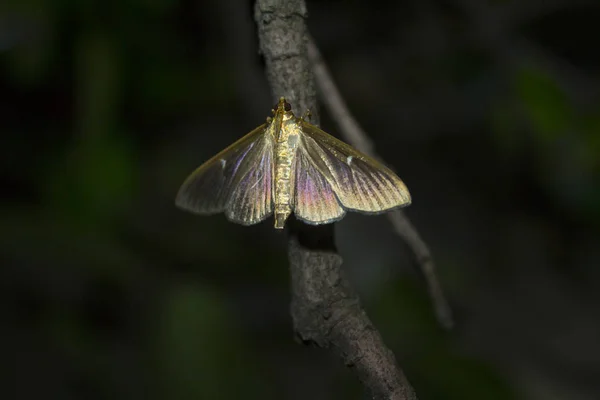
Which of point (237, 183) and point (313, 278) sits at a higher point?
point (237, 183)

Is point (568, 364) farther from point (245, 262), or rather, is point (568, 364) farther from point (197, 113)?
point (197, 113)

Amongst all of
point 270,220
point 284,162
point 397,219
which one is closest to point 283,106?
point 284,162

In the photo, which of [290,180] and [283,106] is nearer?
[283,106]

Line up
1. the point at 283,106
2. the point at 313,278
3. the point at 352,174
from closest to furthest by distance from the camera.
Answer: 1. the point at 313,278
2. the point at 283,106
3. the point at 352,174

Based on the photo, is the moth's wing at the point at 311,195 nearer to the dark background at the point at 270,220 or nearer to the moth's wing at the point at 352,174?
the moth's wing at the point at 352,174

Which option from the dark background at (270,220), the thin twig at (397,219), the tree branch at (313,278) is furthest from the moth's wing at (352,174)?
the dark background at (270,220)

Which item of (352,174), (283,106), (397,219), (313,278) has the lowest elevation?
(313,278)

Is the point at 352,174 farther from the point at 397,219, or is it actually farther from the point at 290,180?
the point at 397,219

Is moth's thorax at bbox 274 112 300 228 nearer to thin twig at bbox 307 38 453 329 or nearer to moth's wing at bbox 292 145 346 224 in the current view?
moth's wing at bbox 292 145 346 224
